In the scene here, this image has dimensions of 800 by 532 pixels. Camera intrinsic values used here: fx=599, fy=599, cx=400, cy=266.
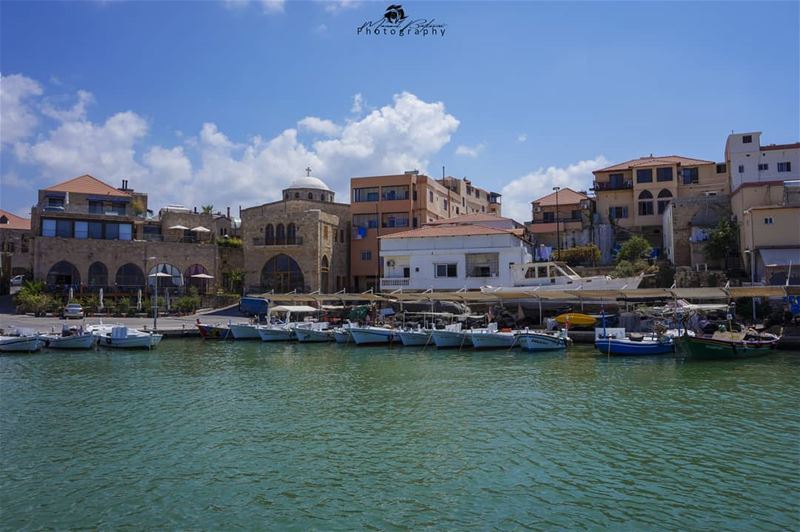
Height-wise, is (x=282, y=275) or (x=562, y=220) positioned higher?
(x=562, y=220)

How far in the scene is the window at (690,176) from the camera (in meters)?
54.0

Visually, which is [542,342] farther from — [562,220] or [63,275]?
[63,275]

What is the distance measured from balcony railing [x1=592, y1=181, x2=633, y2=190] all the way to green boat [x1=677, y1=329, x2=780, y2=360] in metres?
31.8

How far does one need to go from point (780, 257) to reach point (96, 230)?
53.3 metres

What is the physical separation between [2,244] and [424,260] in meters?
46.9

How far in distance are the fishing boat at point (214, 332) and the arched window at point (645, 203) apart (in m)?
38.5

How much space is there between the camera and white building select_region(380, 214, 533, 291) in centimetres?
4556

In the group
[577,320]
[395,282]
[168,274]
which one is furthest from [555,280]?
[168,274]

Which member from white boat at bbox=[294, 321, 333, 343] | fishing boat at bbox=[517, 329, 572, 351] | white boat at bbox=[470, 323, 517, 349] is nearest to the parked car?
white boat at bbox=[294, 321, 333, 343]

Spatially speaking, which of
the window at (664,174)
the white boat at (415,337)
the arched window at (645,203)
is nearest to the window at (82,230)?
the white boat at (415,337)

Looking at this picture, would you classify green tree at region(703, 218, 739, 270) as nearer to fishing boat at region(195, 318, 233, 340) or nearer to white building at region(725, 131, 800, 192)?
white building at region(725, 131, 800, 192)

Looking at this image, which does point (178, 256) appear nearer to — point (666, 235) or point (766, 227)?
point (666, 235)

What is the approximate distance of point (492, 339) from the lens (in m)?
32.5

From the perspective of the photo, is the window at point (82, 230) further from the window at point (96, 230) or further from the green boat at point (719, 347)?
the green boat at point (719, 347)
